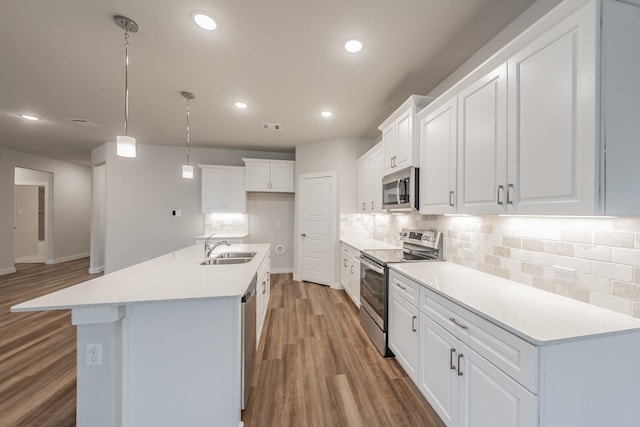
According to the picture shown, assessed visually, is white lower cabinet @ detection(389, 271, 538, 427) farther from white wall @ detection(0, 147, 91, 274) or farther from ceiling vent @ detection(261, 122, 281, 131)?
white wall @ detection(0, 147, 91, 274)

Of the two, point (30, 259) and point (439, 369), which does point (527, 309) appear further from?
point (30, 259)

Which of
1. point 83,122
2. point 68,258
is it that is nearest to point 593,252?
point 83,122

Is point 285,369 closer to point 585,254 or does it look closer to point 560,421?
point 560,421

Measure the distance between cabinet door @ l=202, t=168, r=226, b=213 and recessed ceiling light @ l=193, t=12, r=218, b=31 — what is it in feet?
11.6

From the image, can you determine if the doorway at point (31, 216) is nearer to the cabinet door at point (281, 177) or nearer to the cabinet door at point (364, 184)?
the cabinet door at point (281, 177)

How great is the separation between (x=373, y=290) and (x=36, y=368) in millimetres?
3184

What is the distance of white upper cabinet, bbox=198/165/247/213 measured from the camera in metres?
5.12

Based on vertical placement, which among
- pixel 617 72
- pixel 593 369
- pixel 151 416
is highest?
pixel 617 72

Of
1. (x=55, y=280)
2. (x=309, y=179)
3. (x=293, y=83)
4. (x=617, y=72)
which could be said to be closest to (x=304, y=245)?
(x=309, y=179)

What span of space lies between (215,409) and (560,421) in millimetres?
1731

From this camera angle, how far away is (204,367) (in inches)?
59.8

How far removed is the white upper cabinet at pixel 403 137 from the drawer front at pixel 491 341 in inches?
54.9

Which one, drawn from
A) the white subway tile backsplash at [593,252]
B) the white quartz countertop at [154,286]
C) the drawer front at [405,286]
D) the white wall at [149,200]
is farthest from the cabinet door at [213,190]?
the white subway tile backsplash at [593,252]

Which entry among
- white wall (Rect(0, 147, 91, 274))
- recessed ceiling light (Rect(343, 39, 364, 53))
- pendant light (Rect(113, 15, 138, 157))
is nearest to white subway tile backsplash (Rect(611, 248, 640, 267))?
recessed ceiling light (Rect(343, 39, 364, 53))
